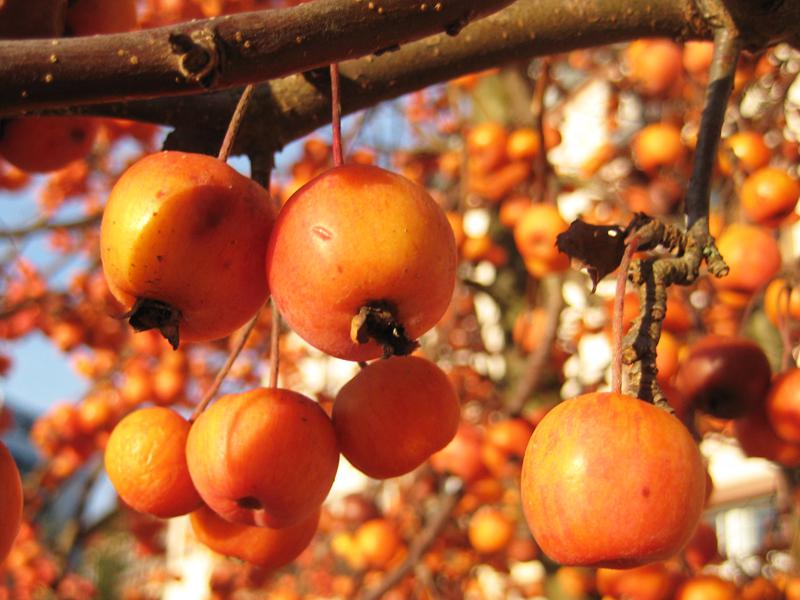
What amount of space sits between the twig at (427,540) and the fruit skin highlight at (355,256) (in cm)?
202

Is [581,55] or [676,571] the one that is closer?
[676,571]

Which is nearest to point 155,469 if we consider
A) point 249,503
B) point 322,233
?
point 249,503

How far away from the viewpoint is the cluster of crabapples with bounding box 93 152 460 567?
36.2 inches

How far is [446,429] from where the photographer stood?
4.06 ft

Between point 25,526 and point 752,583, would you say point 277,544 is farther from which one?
point 25,526

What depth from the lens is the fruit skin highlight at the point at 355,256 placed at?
0.91 meters

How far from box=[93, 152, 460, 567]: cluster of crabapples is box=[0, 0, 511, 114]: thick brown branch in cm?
16

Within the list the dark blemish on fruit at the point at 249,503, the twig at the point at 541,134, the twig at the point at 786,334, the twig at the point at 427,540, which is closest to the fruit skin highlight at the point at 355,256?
the dark blemish on fruit at the point at 249,503

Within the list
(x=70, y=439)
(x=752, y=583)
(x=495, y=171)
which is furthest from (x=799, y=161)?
(x=70, y=439)

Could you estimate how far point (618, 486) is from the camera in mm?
858

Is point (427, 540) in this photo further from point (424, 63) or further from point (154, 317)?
point (154, 317)

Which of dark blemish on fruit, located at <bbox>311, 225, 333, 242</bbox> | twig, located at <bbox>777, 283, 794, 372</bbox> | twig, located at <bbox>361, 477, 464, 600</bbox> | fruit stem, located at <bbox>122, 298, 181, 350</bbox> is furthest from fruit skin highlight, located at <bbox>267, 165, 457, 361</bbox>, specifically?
twig, located at <bbox>361, 477, 464, 600</bbox>

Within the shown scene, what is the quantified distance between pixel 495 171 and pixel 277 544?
101 inches

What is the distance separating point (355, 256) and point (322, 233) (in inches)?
1.9
